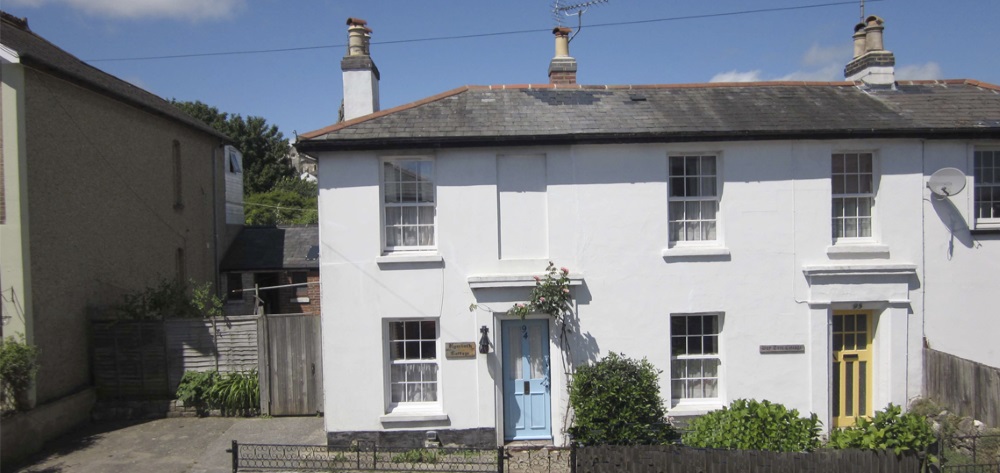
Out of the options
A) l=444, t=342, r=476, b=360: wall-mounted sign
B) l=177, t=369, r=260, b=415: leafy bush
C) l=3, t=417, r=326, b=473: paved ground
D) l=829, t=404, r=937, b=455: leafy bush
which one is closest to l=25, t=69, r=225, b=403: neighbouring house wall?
l=3, t=417, r=326, b=473: paved ground

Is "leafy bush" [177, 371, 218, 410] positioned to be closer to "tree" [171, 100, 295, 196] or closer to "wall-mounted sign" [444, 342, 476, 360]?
"wall-mounted sign" [444, 342, 476, 360]

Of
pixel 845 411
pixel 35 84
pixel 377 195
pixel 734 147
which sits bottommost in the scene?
pixel 845 411

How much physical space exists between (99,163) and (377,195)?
24.1 feet

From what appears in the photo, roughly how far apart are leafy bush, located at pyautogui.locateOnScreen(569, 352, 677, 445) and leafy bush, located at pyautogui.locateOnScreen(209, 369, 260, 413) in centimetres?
648

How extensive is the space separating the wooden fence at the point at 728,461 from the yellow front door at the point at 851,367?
286cm

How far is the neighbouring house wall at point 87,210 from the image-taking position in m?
11.1

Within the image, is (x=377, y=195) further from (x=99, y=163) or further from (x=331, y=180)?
(x=99, y=163)

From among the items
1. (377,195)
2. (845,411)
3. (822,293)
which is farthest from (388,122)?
(845,411)

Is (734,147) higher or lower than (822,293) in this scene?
higher

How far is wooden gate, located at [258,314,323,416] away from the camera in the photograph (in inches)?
459

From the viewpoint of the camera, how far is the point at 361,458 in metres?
9.67

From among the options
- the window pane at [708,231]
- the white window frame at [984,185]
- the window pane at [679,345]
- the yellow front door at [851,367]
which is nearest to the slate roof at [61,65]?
the window pane at [708,231]

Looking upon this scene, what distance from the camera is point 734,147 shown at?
33.1ft

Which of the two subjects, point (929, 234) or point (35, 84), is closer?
point (929, 234)
